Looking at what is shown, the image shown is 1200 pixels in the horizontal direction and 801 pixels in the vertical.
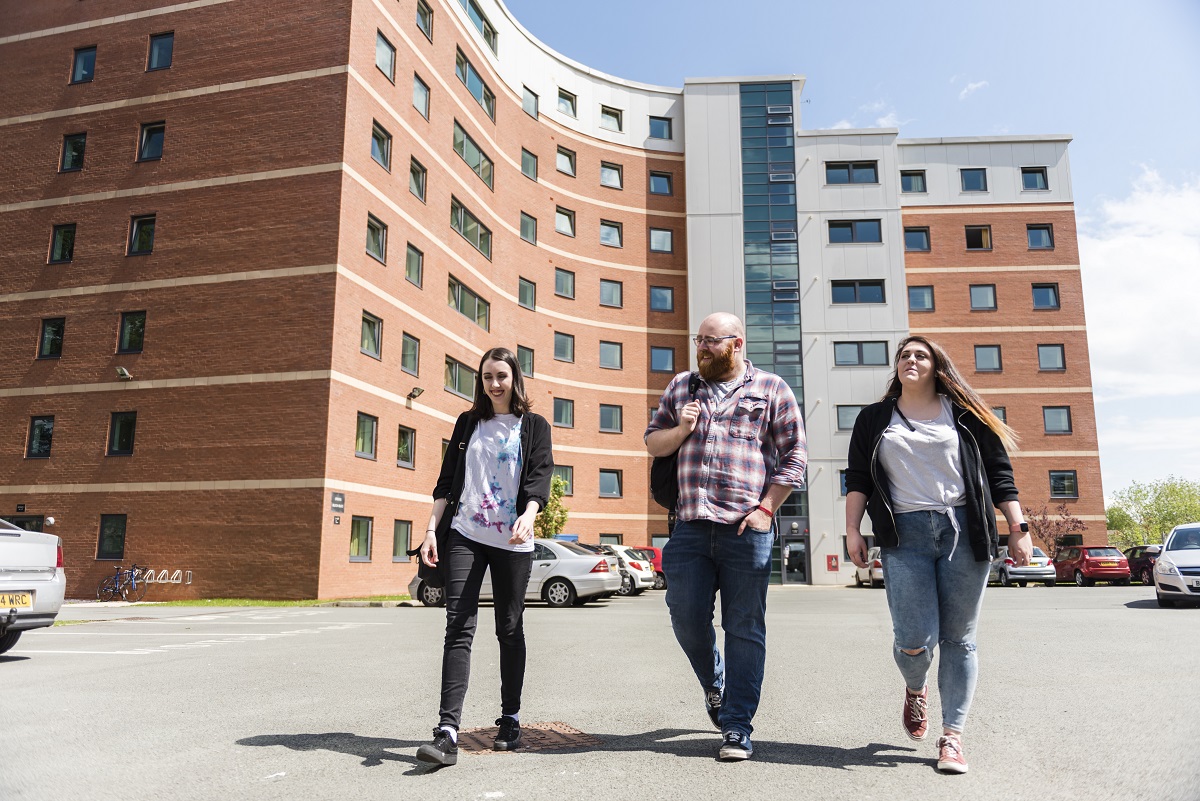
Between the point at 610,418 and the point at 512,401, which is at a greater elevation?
the point at 610,418

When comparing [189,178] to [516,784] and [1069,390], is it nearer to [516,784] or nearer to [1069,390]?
[516,784]

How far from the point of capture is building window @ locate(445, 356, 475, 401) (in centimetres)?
3046

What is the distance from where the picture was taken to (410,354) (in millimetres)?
27438

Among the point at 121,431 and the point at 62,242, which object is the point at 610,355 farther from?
the point at 62,242

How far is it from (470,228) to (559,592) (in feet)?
60.5

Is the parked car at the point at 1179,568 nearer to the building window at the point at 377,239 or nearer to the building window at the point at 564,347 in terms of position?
the building window at the point at 377,239

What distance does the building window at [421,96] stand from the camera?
28.7 m

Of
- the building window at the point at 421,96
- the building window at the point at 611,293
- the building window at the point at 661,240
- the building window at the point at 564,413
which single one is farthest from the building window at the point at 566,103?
the building window at the point at 564,413

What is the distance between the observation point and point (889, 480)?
4352 millimetres

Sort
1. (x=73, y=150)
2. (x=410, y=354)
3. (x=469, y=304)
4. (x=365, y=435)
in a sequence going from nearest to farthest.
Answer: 1. (x=365, y=435)
2. (x=73, y=150)
3. (x=410, y=354)
4. (x=469, y=304)

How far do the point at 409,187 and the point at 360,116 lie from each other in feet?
11.3

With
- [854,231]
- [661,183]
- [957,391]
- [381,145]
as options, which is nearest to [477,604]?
[957,391]

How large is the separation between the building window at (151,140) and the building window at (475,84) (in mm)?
10776

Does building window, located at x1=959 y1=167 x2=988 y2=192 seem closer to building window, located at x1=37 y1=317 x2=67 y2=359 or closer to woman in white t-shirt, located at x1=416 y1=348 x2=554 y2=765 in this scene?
building window, located at x1=37 y1=317 x2=67 y2=359
